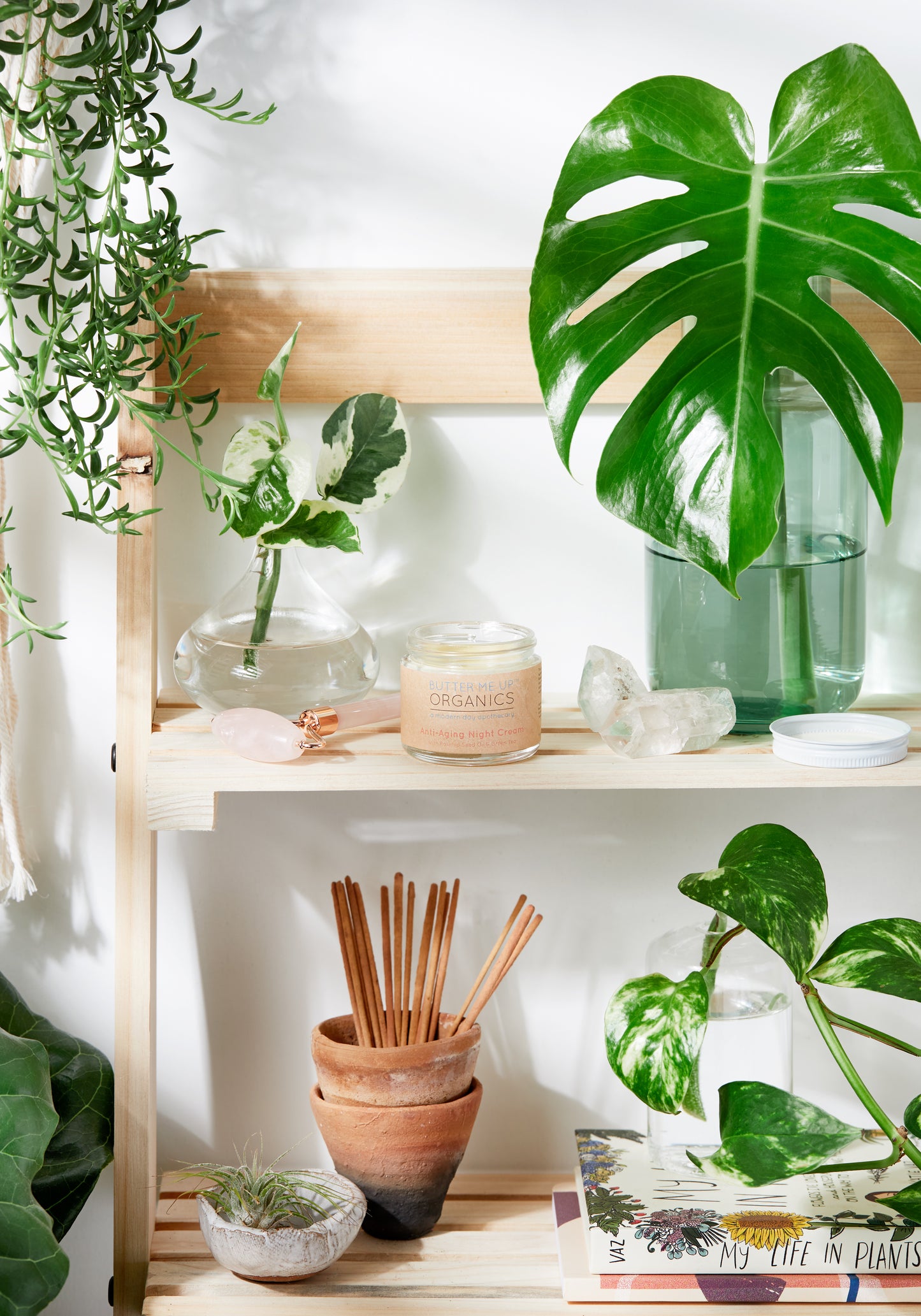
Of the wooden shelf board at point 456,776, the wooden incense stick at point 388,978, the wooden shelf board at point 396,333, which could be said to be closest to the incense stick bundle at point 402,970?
the wooden incense stick at point 388,978

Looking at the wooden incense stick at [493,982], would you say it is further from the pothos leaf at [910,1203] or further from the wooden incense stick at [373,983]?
the pothos leaf at [910,1203]

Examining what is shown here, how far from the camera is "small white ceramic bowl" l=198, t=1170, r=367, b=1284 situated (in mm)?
690

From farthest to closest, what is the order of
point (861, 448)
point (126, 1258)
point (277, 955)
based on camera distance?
point (277, 955), point (126, 1258), point (861, 448)

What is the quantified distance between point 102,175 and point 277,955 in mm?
566

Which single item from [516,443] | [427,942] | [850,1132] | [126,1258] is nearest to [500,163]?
[516,443]

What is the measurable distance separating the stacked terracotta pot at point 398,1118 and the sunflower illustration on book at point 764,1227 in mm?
176

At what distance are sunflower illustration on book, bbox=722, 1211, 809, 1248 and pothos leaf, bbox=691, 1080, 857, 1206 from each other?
0.09 metres

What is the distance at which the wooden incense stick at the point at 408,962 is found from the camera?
0.76 metres

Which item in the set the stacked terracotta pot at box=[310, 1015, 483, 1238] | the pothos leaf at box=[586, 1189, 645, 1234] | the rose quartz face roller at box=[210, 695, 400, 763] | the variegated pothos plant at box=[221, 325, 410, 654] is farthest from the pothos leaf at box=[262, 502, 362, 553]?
the pothos leaf at box=[586, 1189, 645, 1234]

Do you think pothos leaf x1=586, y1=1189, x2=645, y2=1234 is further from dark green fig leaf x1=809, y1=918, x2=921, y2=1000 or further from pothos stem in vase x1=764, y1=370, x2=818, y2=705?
pothos stem in vase x1=764, y1=370, x2=818, y2=705

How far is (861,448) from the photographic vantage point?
2.00 ft

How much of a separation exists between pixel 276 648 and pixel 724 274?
35 cm

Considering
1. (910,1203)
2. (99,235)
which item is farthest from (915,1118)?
(99,235)

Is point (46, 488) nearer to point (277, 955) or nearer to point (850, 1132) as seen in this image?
point (277, 955)
